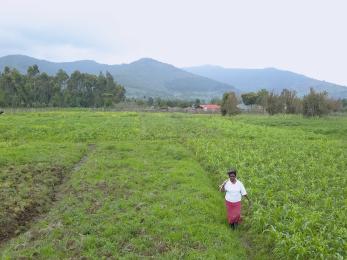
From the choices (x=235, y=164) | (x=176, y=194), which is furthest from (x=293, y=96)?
(x=176, y=194)

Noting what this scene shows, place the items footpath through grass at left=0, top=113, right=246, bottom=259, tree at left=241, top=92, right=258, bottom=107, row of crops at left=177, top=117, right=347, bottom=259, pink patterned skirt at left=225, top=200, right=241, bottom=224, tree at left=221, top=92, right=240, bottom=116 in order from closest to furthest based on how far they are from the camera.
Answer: row of crops at left=177, top=117, right=347, bottom=259
footpath through grass at left=0, top=113, right=246, bottom=259
pink patterned skirt at left=225, top=200, right=241, bottom=224
tree at left=221, top=92, right=240, bottom=116
tree at left=241, top=92, right=258, bottom=107

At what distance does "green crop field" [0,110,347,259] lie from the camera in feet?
35.1

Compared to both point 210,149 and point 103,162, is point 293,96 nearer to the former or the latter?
point 210,149

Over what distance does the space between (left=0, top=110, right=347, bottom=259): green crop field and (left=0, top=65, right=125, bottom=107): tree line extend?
95442mm

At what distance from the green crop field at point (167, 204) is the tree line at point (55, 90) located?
95.4 meters

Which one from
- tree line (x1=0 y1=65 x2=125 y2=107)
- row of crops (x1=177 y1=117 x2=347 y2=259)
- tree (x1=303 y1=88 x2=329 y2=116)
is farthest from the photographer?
tree line (x1=0 y1=65 x2=125 y2=107)

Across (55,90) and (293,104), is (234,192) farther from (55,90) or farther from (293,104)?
(55,90)

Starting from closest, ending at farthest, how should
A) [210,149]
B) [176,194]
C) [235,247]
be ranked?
[235,247]
[176,194]
[210,149]

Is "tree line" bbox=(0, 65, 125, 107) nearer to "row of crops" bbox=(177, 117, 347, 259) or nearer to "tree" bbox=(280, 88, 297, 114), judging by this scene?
"tree" bbox=(280, 88, 297, 114)

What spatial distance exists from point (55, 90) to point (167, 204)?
384 ft

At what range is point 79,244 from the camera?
10906 mm

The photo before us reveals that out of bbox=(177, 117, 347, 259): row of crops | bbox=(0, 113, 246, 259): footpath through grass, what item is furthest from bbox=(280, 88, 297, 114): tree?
bbox=(0, 113, 246, 259): footpath through grass

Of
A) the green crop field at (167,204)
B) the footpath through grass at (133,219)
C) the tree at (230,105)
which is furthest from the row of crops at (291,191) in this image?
the tree at (230,105)

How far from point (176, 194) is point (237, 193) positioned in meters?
3.71
